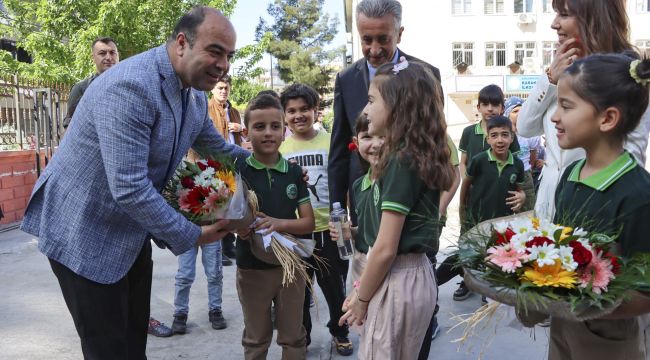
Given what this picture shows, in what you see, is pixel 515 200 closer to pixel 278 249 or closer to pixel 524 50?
pixel 278 249

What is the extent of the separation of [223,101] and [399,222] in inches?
181

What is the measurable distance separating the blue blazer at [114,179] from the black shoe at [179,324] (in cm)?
A: 203

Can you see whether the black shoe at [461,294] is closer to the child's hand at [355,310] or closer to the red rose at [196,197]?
the child's hand at [355,310]

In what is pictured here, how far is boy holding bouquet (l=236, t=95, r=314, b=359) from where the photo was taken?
3.42 m

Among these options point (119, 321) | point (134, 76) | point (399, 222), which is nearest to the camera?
point (399, 222)

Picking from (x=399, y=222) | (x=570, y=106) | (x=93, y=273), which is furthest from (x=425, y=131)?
(x=93, y=273)

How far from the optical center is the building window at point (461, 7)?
39.2m

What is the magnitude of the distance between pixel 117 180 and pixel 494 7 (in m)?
40.5

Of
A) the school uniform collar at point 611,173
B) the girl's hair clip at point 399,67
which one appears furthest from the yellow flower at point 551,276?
the girl's hair clip at point 399,67

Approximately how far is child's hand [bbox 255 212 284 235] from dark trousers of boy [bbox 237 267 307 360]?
0.91ft

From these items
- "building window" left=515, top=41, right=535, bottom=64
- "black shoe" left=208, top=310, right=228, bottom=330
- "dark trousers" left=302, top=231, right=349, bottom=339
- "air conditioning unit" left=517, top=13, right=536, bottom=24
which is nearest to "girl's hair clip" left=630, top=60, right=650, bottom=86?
"dark trousers" left=302, top=231, right=349, bottom=339

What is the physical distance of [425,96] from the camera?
2426 mm

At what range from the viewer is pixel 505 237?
2031mm

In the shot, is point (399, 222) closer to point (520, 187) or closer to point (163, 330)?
point (163, 330)
